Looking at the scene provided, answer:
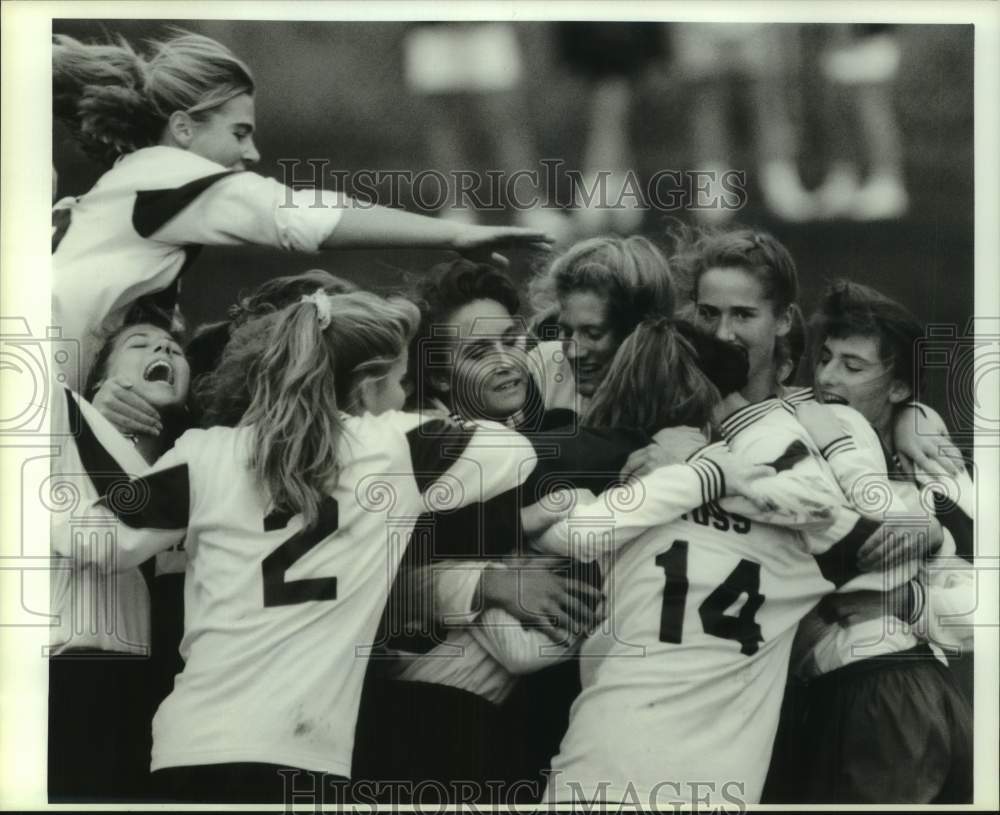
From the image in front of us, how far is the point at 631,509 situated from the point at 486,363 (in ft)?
1.78

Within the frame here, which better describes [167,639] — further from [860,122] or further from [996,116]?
[996,116]

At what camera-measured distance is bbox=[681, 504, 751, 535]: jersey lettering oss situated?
2957 mm

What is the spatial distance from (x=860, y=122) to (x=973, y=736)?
1.70m

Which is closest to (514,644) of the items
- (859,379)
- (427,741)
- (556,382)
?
(427,741)

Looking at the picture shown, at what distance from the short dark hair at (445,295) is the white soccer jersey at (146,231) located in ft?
1.01

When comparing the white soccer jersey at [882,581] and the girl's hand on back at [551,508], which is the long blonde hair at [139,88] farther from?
the white soccer jersey at [882,581]

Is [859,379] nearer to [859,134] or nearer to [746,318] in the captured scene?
[746,318]

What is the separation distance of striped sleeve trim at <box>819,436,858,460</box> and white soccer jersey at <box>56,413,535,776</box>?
31.2 inches

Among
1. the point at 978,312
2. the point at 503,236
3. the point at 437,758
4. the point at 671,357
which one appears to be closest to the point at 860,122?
the point at 978,312

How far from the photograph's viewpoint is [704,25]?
3.03 meters

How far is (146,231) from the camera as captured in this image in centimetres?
297

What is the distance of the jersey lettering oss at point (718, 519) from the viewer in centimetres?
296

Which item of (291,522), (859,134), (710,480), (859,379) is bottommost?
(291,522)

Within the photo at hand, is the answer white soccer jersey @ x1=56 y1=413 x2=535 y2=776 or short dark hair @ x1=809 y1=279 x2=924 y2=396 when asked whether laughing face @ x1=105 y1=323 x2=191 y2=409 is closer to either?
white soccer jersey @ x1=56 y1=413 x2=535 y2=776
